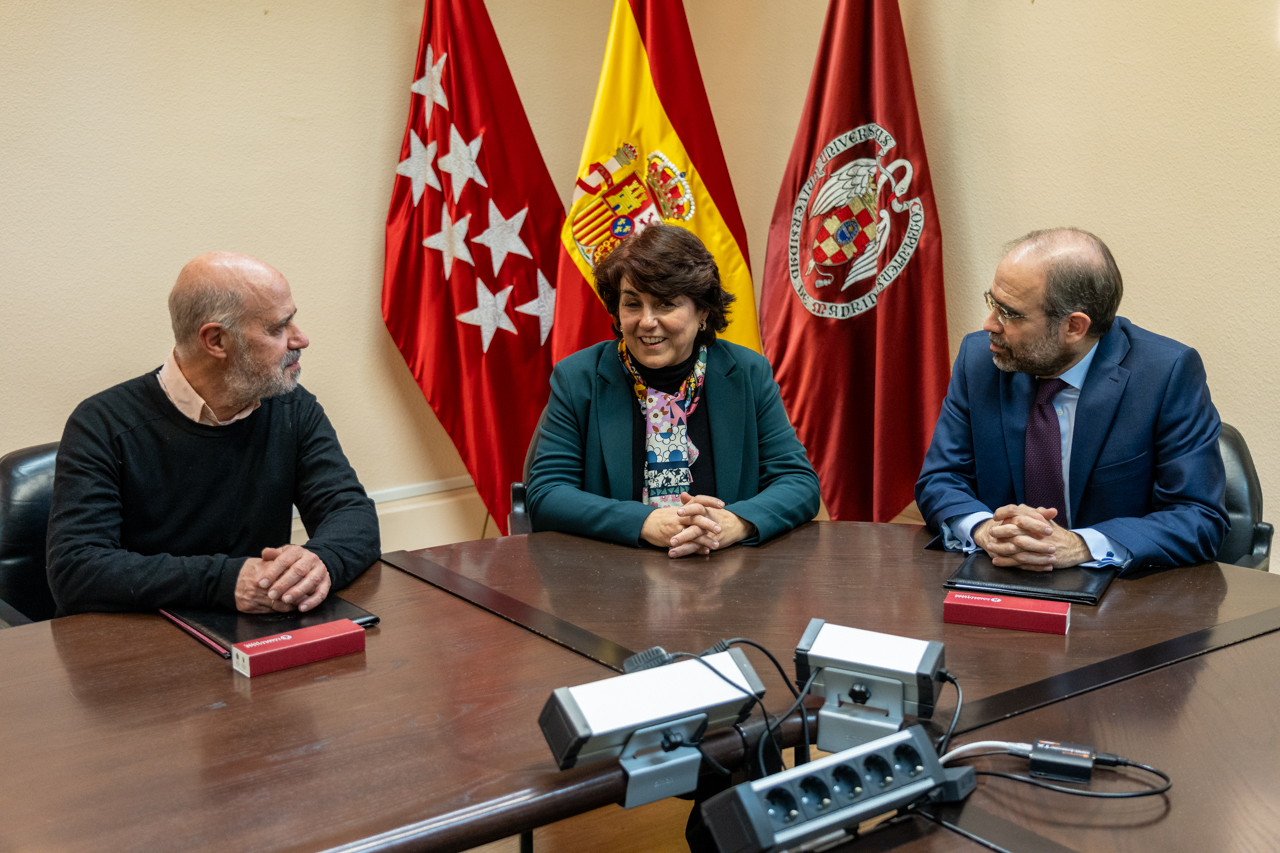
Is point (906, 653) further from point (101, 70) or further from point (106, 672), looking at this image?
point (101, 70)

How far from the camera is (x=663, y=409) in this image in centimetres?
225

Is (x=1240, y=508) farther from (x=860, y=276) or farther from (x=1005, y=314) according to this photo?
(x=860, y=276)

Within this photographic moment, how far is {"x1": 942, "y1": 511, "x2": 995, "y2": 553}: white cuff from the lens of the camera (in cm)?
184

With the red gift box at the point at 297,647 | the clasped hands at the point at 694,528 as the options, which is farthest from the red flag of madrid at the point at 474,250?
the red gift box at the point at 297,647

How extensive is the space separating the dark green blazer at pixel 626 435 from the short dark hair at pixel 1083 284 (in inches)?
24.2

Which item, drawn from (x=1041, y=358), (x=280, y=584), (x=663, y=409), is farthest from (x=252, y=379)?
(x=1041, y=358)

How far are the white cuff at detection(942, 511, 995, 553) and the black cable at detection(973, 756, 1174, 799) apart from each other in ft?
2.64


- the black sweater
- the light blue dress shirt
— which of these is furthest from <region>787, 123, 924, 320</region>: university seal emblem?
the black sweater

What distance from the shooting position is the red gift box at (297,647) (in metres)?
1.33

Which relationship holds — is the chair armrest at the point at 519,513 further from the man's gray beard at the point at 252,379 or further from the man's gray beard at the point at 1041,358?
the man's gray beard at the point at 1041,358

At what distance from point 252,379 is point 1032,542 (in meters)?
1.47

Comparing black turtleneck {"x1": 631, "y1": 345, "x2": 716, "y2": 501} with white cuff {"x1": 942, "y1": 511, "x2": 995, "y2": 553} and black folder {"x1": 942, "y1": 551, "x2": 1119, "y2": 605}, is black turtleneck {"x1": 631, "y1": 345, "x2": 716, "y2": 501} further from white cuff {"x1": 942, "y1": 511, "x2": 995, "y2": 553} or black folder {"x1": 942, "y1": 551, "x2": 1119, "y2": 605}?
black folder {"x1": 942, "y1": 551, "x2": 1119, "y2": 605}

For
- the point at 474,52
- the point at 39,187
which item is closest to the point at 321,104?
the point at 474,52

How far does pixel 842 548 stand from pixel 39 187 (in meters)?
2.38
